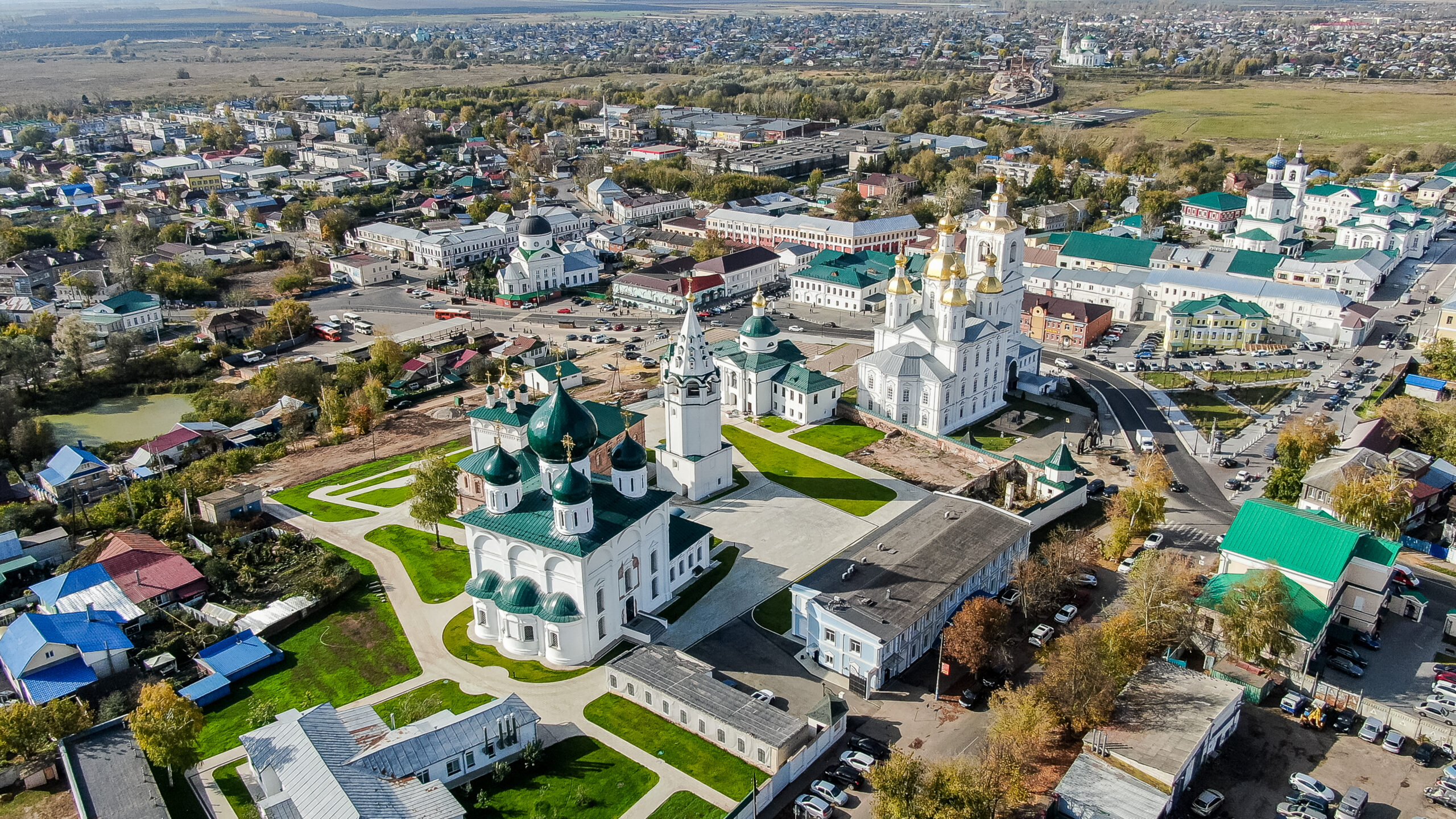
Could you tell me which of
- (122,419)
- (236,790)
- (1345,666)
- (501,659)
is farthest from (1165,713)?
(122,419)

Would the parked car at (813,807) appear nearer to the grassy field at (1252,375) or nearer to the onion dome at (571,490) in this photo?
the onion dome at (571,490)

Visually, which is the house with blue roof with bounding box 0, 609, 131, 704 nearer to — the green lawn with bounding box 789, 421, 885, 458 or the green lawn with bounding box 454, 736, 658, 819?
the green lawn with bounding box 454, 736, 658, 819

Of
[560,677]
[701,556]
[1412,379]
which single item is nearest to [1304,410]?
[1412,379]

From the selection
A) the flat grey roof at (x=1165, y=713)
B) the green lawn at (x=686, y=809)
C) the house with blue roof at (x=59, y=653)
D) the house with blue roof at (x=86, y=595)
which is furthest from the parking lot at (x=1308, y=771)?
the house with blue roof at (x=86, y=595)

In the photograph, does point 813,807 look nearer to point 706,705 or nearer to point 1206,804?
point 706,705

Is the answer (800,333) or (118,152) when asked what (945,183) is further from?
(118,152)

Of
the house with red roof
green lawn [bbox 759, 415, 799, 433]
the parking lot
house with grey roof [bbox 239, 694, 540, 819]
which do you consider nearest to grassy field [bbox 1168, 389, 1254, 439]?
green lawn [bbox 759, 415, 799, 433]
